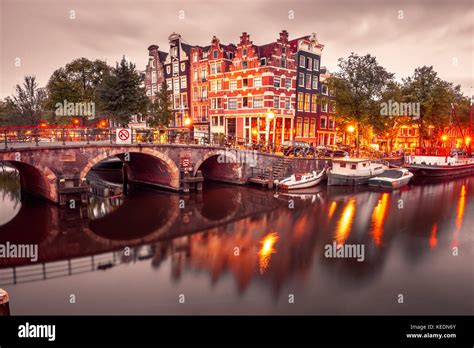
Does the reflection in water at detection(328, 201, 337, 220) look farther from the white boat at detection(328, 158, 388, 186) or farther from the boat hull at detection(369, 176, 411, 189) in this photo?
the boat hull at detection(369, 176, 411, 189)

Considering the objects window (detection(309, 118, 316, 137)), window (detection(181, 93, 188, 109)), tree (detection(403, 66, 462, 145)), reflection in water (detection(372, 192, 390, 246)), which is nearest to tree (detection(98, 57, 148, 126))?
window (detection(181, 93, 188, 109))

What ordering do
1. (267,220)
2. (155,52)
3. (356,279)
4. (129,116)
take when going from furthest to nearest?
(155,52) → (129,116) → (267,220) → (356,279)

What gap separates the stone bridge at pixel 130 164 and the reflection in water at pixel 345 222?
399 inches

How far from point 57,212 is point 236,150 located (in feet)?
52.5

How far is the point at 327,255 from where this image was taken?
1549cm

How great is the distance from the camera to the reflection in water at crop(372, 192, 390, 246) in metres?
18.2

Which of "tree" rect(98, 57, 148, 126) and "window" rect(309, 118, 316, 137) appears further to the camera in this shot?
"window" rect(309, 118, 316, 137)

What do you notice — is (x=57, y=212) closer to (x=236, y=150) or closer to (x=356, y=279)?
(x=236, y=150)
